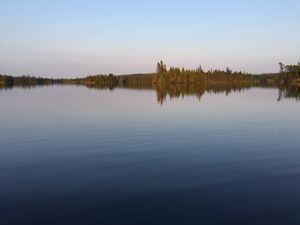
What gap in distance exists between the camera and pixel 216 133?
25.8 meters

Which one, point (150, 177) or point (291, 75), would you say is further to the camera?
point (291, 75)

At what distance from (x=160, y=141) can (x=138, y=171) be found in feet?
25.4

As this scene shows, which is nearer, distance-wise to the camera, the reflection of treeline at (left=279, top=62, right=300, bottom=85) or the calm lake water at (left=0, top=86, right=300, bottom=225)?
the calm lake water at (left=0, top=86, right=300, bottom=225)

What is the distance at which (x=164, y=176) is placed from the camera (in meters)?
14.3

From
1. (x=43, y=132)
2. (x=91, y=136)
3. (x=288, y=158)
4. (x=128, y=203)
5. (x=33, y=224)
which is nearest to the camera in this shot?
(x=33, y=224)

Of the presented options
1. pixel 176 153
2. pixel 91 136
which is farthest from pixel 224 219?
pixel 91 136

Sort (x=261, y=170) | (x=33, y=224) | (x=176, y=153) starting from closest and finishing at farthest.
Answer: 1. (x=33, y=224)
2. (x=261, y=170)
3. (x=176, y=153)

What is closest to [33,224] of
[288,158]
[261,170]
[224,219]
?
[224,219]

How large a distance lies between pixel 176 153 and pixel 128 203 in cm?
816

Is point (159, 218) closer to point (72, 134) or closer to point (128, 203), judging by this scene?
point (128, 203)

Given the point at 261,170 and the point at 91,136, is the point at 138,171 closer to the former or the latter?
the point at 261,170

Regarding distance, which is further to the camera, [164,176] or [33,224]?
[164,176]

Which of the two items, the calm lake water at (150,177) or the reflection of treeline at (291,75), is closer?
the calm lake water at (150,177)

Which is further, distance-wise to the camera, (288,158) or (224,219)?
(288,158)
